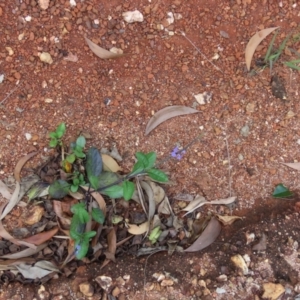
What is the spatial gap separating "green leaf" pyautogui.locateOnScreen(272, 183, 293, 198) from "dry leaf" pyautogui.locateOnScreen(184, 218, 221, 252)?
263 mm

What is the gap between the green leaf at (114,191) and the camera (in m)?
1.77

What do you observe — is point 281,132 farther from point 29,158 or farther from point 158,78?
point 29,158

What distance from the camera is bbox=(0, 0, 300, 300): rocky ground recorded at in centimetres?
184

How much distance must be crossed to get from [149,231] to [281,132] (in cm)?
65

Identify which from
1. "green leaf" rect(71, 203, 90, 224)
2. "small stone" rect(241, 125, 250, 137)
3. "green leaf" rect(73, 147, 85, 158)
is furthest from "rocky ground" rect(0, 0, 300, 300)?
"green leaf" rect(71, 203, 90, 224)

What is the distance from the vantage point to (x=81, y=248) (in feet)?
5.65

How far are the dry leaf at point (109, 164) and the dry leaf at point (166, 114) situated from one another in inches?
6.7

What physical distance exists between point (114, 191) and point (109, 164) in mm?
132

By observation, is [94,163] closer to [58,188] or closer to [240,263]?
[58,188]

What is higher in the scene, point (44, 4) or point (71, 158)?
point (44, 4)

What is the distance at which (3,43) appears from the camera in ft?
6.21

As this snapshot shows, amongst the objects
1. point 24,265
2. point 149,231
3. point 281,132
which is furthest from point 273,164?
point 24,265

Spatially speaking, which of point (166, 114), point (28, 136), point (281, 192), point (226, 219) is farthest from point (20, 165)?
point (281, 192)

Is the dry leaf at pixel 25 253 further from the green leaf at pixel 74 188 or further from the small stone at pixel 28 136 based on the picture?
the small stone at pixel 28 136
